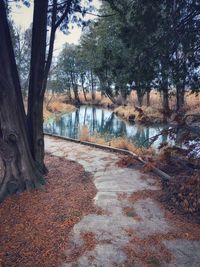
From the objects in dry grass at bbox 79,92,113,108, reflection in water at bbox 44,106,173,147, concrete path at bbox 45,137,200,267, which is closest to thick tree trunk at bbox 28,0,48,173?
concrete path at bbox 45,137,200,267

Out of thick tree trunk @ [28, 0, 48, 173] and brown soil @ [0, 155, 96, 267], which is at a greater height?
thick tree trunk @ [28, 0, 48, 173]

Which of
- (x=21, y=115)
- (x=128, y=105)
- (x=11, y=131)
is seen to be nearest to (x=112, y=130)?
(x=128, y=105)

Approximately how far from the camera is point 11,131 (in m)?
3.90

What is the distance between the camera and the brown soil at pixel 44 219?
8.73 ft

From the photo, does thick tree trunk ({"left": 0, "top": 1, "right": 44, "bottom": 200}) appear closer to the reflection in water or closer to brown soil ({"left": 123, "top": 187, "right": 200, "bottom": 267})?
brown soil ({"left": 123, "top": 187, "right": 200, "bottom": 267})

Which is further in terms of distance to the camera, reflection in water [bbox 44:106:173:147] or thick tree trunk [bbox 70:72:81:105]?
thick tree trunk [bbox 70:72:81:105]

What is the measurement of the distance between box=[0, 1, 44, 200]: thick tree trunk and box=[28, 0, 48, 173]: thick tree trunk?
0.38 m

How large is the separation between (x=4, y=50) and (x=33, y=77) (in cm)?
82

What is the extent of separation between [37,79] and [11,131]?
1191mm

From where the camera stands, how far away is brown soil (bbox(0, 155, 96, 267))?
8.73 feet

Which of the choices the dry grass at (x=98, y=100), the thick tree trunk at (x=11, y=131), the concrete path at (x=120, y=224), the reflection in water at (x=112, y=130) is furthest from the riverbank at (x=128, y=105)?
the thick tree trunk at (x=11, y=131)

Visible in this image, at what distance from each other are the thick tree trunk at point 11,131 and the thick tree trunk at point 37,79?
38 cm

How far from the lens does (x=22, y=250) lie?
2.74 m

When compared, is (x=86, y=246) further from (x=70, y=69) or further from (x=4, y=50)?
(x=70, y=69)
